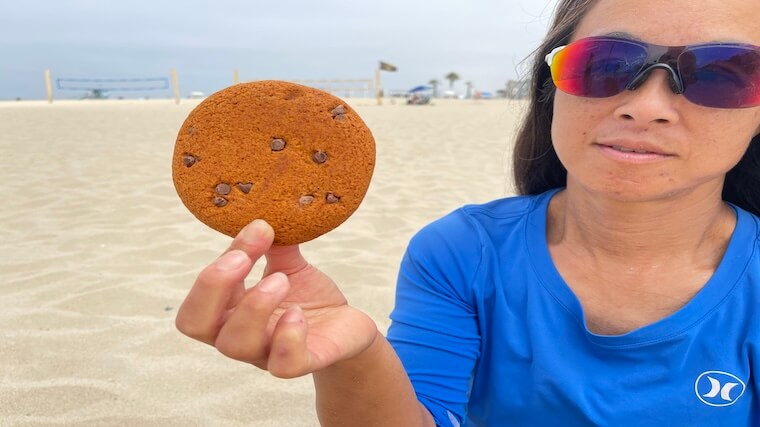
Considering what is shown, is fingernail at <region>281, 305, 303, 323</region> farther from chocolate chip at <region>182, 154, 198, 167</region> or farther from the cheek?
the cheek

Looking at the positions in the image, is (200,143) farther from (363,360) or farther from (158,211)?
(158,211)

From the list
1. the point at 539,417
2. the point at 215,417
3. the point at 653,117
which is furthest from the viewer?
the point at 215,417

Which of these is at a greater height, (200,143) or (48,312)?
(200,143)

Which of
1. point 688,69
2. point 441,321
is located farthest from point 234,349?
point 688,69

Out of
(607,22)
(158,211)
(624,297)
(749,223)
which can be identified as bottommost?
(158,211)

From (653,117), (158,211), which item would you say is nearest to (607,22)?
(653,117)

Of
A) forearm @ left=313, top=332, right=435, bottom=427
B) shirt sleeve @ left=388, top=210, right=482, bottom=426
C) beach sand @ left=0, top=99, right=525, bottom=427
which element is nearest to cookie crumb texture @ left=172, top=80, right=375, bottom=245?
forearm @ left=313, top=332, right=435, bottom=427
